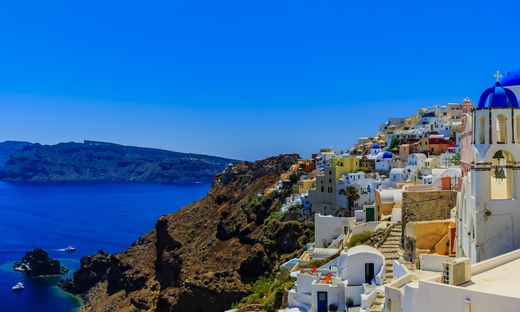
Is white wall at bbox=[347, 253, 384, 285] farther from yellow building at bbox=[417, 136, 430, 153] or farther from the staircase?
→ yellow building at bbox=[417, 136, 430, 153]

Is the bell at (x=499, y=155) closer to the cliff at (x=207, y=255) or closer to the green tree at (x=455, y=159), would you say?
the green tree at (x=455, y=159)

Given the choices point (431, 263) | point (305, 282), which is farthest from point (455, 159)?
point (431, 263)

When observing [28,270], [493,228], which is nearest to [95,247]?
[28,270]

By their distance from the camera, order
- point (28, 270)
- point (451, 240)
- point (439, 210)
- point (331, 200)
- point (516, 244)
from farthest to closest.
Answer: point (28, 270) → point (331, 200) → point (439, 210) → point (451, 240) → point (516, 244)

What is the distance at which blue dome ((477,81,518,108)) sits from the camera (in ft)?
44.3

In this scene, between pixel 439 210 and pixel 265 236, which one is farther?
pixel 265 236

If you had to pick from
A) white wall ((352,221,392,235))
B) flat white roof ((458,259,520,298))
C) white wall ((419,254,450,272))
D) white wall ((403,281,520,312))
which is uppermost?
flat white roof ((458,259,520,298))

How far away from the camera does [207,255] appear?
56.8 metres

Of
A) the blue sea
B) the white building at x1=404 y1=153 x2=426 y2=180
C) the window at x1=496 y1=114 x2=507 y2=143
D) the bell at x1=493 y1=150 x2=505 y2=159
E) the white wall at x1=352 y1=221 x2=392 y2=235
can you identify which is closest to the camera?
the window at x1=496 y1=114 x2=507 y2=143

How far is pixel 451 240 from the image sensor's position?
18.5m

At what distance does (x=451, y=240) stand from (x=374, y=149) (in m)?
42.4

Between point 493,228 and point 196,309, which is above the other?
point 493,228

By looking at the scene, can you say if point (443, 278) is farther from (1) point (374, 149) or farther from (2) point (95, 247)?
(2) point (95, 247)

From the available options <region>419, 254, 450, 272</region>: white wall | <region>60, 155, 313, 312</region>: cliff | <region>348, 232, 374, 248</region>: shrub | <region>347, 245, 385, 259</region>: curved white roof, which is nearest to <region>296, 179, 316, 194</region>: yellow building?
<region>60, 155, 313, 312</region>: cliff
